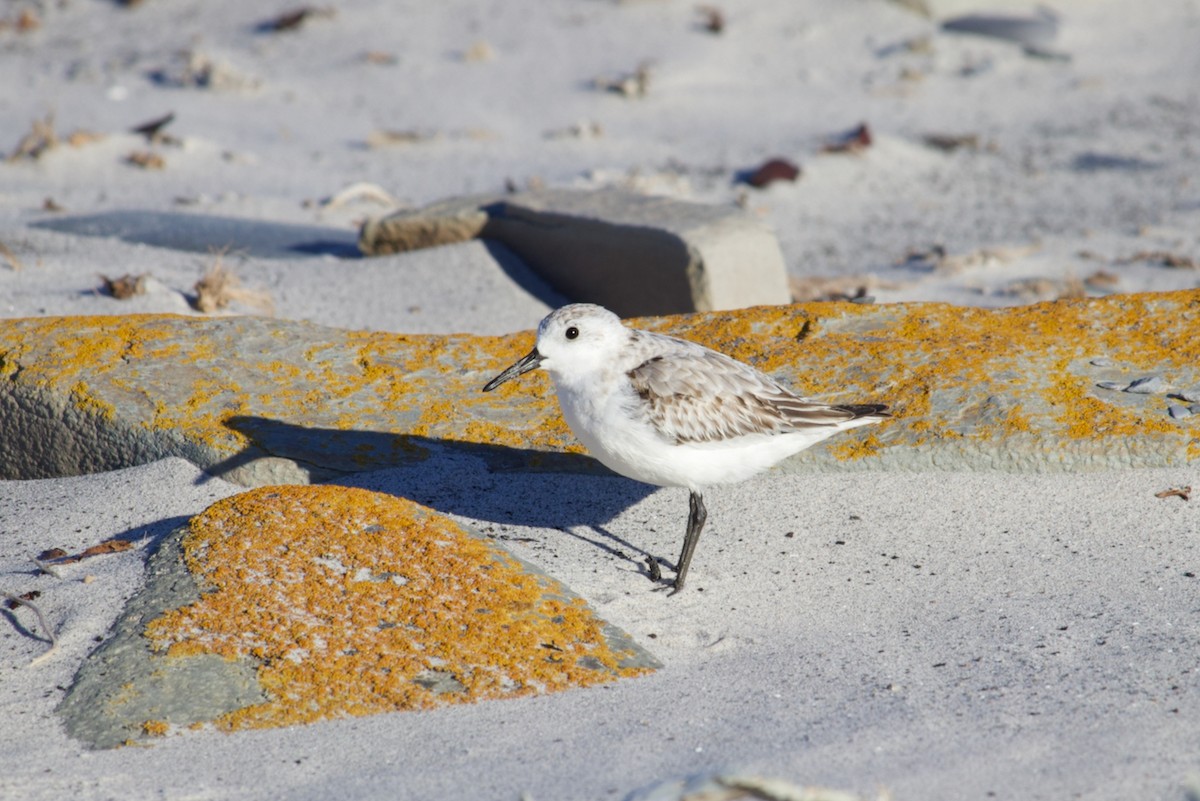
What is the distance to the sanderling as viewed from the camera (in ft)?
15.2

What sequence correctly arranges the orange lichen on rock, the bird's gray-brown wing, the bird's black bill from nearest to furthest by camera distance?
1. the orange lichen on rock
2. the bird's gray-brown wing
3. the bird's black bill

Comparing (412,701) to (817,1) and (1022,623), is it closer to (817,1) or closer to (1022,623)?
(1022,623)

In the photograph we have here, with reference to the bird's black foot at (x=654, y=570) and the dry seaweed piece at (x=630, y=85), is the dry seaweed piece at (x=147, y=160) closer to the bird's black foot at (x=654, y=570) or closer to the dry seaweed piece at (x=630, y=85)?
the dry seaweed piece at (x=630, y=85)

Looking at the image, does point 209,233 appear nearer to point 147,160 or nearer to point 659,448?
point 147,160

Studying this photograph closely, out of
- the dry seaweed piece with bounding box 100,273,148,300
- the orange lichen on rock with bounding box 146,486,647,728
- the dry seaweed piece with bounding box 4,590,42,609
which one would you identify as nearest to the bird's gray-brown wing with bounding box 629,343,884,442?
the orange lichen on rock with bounding box 146,486,647,728

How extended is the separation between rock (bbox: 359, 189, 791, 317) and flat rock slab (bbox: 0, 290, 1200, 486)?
5.82ft

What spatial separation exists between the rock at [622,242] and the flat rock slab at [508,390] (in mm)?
1774

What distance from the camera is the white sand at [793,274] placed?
11.3ft

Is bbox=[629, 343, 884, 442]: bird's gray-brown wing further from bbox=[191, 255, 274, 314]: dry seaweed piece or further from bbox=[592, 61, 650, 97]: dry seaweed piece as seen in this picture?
bbox=[592, 61, 650, 97]: dry seaweed piece

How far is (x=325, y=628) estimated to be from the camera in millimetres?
3955

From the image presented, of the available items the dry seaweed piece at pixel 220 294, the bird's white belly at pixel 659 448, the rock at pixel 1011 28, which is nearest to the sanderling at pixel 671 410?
the bird's white belly at pixel 659 448

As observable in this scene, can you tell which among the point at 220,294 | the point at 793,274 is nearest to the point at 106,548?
the point at 220,294

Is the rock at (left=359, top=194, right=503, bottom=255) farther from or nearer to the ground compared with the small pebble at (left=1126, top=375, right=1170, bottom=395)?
nearer to the ground

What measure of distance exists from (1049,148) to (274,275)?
7.90 m
